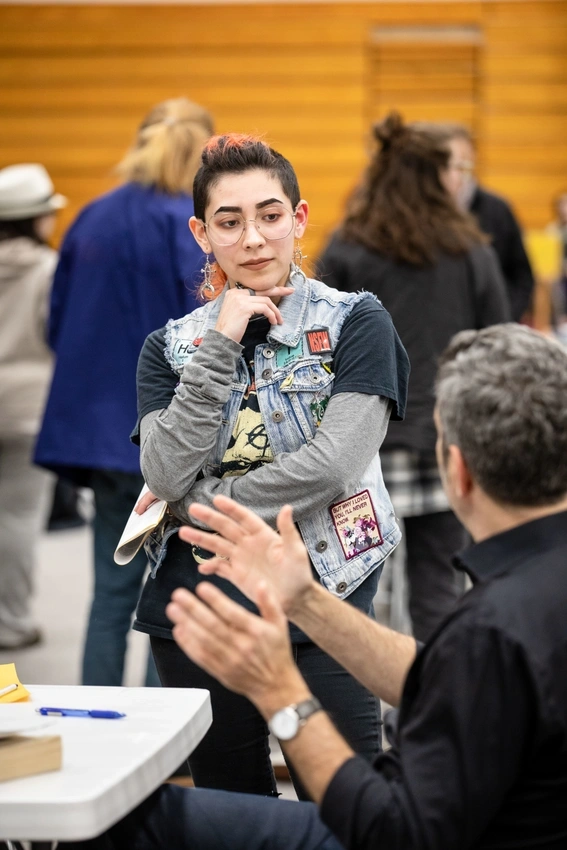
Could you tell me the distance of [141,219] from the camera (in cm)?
295

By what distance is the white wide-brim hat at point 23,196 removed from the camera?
3.73 meters

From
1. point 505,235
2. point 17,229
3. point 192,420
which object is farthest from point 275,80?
point 192,420

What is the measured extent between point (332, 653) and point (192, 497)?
1.26 feet

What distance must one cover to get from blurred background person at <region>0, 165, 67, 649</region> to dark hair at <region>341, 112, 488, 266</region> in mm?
1277

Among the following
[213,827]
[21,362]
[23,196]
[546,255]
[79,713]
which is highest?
[23,196]

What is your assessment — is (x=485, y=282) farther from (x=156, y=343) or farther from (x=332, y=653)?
(x=332, y=653)

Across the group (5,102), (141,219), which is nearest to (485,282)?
(141,219)

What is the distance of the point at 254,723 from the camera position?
1.69 meters

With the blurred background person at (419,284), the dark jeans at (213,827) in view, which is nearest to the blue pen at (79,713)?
the dark jeans at (213,827)

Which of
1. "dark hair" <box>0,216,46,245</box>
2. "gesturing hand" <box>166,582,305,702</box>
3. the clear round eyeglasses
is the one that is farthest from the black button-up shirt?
"dark hair" <box>0,216,46,245</box>

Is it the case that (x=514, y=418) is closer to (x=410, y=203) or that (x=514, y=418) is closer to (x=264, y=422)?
(x=264, y=422)

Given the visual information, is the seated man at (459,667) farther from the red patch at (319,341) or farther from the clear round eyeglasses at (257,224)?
the clear round eyeglasses at (257,224)

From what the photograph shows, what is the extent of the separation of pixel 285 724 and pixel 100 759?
0.23 meters

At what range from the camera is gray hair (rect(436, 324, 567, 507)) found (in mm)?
1198
